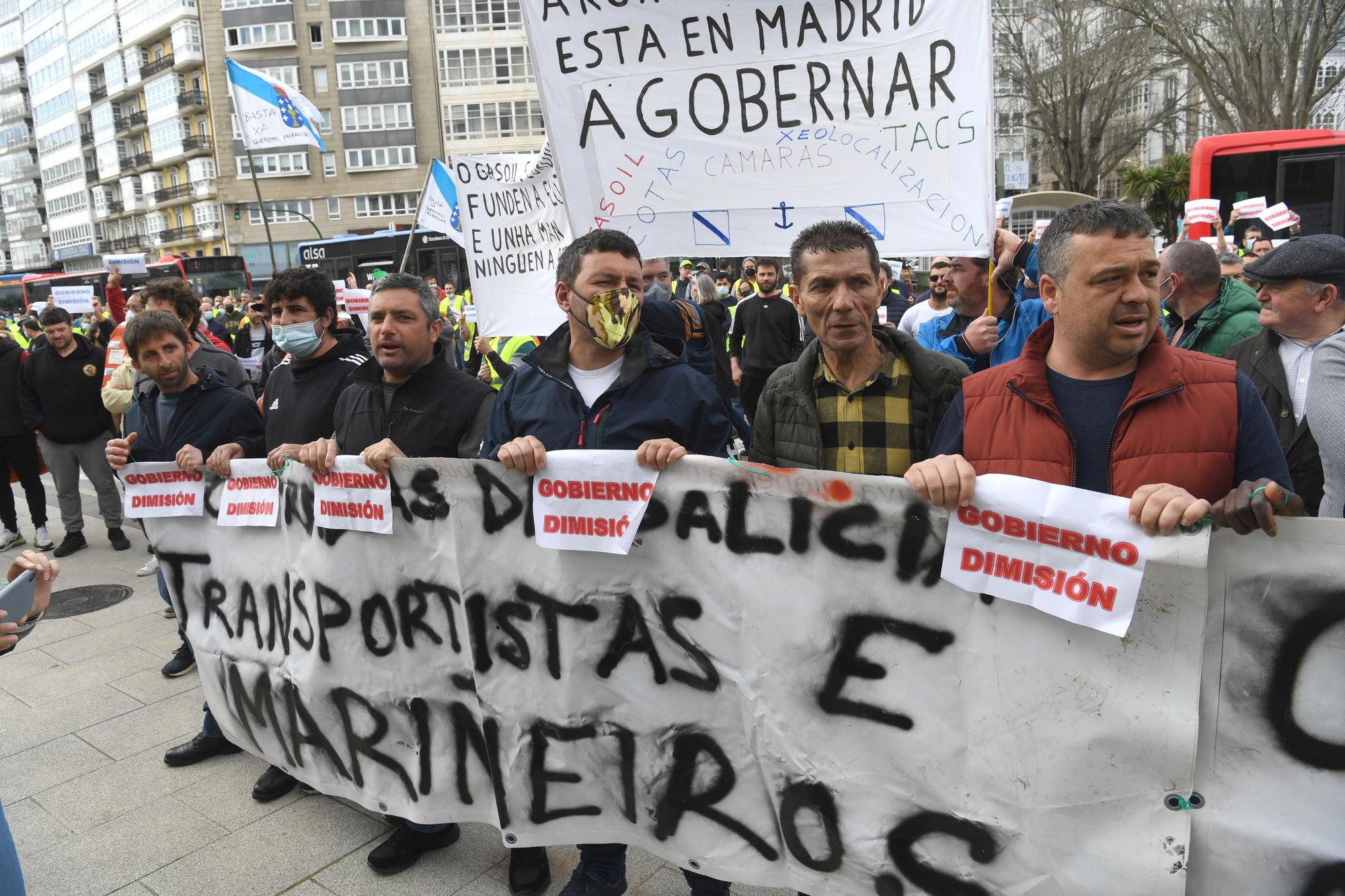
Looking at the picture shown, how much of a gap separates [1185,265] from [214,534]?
14.4 ft

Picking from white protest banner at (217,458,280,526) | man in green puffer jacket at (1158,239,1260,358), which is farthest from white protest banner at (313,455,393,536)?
man in green puffer jacket at (1158,239,1260,358)

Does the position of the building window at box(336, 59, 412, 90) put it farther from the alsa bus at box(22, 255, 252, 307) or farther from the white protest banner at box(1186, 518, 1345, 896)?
the white protest banner at box(1186, 518, 1345, 896)

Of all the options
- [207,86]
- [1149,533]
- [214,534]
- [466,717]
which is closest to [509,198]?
[214,534]

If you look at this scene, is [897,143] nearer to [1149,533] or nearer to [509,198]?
[1149,533]

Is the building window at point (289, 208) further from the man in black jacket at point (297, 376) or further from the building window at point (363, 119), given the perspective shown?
the man in black jacket at point (297, 376)

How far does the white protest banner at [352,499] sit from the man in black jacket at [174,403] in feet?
3.71

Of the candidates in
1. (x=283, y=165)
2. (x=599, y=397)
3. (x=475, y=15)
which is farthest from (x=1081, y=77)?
(x=283, y=165)

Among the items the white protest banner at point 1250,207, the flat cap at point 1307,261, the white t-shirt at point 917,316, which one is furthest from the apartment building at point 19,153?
the flat cap at point 1307,261

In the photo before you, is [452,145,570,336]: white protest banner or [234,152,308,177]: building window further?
[234,152,308,177]: building window

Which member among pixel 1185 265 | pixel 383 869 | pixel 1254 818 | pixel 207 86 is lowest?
pixel 383 869

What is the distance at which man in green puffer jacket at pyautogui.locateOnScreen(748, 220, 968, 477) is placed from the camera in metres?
2.64

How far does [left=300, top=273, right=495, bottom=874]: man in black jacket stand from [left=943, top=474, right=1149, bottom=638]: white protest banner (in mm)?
1856

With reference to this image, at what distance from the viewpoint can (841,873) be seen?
2.43 meters

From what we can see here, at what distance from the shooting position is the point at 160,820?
3.60 m
